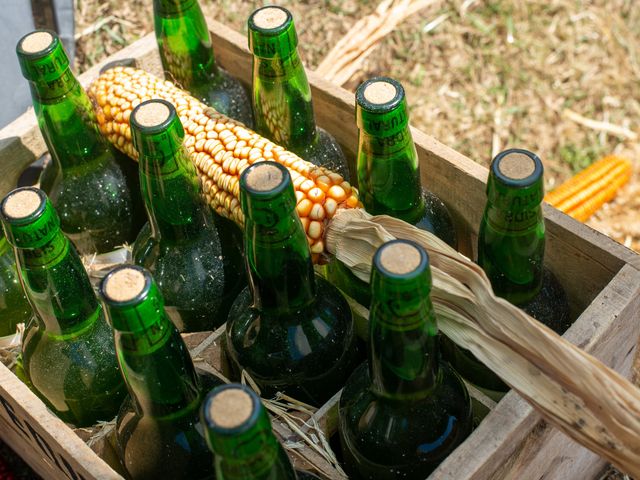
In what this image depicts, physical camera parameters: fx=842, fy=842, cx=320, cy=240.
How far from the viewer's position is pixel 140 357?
3.34 feet

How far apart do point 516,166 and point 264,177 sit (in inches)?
13.0

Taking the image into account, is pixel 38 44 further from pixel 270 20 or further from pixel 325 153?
pixel 325 153

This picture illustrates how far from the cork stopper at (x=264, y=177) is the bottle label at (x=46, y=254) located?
0.97 feet

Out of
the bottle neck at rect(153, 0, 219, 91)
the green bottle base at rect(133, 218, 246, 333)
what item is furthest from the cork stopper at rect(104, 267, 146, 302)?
the bottle neck at rect(153, 0, 219, 91)

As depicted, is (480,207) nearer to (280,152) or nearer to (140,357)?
(280,152)

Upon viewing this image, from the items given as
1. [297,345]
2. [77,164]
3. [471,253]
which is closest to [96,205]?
[77,164]

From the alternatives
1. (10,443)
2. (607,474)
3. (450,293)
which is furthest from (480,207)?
(10,443)

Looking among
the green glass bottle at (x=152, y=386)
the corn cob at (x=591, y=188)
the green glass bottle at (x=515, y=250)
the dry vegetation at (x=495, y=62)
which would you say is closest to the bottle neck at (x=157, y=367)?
the green glass bottle at (x=152, y=386)

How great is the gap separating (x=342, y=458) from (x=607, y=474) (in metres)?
0.81

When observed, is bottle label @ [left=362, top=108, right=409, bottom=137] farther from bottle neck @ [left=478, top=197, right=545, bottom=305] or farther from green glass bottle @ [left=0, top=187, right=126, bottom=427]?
green glass bottle @ [left=0, top=187, right=126, bottom=427]

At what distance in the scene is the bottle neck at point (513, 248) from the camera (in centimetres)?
113

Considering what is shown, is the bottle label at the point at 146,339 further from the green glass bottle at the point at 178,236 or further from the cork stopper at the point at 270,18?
the cork stopper at the point at 270,18

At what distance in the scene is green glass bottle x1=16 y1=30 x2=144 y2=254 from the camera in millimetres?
1354

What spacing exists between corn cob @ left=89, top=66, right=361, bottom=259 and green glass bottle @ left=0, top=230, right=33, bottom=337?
0.93 ft
